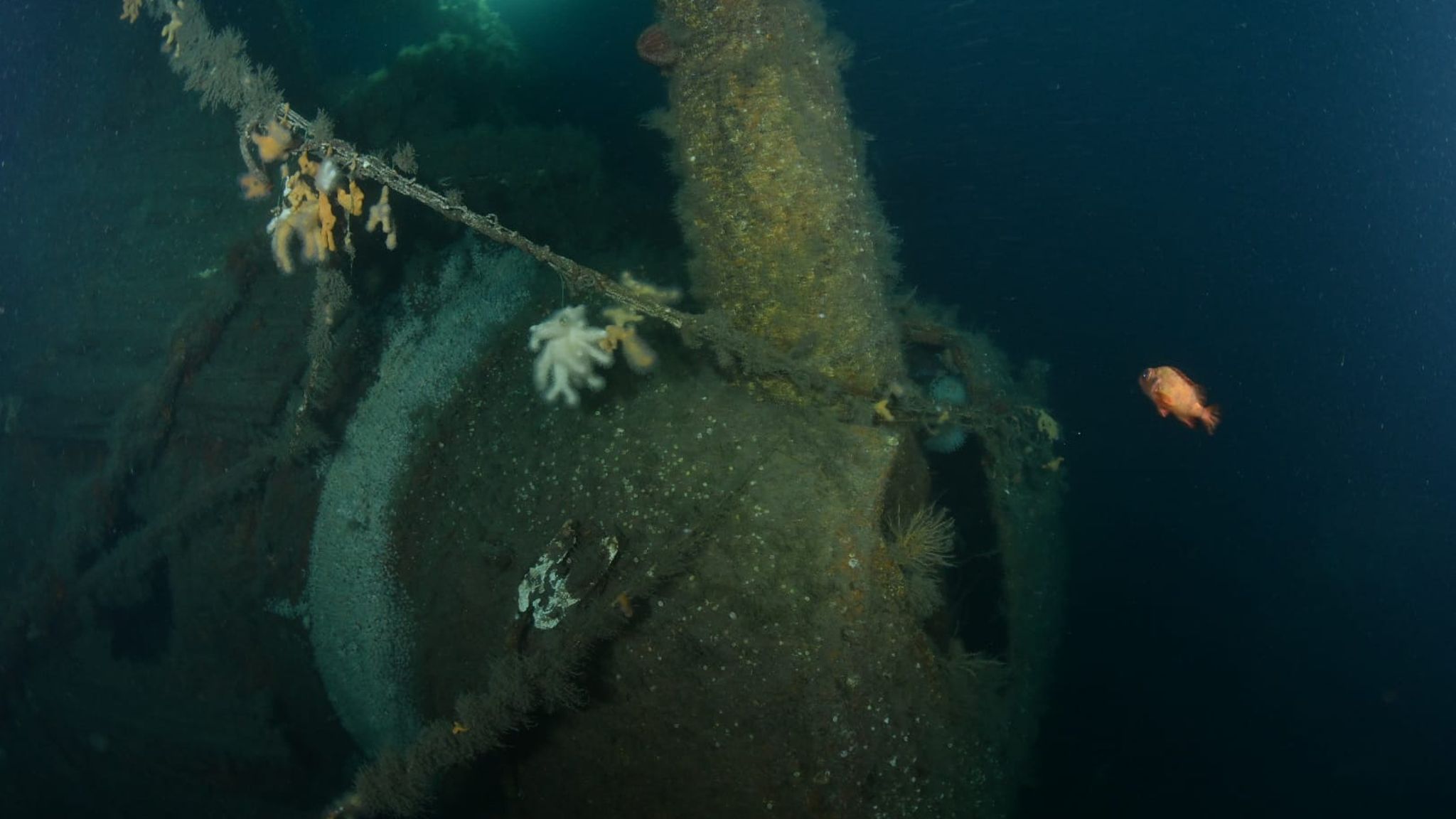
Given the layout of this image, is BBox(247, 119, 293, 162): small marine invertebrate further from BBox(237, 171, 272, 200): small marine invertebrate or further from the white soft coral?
the white soft coral

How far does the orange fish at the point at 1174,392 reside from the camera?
4520 millimetres

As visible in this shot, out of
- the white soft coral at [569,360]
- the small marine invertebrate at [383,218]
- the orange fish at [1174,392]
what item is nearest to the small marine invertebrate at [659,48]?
the white soft coral at [569,360]

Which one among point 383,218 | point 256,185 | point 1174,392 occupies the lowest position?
point 1174,392

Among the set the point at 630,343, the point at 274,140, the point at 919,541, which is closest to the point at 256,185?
the point at 274,140

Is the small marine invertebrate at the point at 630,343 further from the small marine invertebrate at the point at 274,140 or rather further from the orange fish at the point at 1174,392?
the orange fish at the point at 1174,392

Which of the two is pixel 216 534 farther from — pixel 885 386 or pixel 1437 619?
pixel 1437 619

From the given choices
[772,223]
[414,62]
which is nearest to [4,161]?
[414,62]

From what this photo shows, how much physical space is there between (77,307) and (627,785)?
7.21 m

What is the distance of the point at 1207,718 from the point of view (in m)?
4.86

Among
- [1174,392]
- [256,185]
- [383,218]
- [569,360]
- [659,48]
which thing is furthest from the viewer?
[256,185]

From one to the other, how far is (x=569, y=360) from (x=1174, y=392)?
4243 mm

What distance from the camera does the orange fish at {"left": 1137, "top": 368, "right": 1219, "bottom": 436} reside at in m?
4.52

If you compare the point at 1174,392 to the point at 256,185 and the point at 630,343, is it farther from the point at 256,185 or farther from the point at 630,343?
the point at 256,185

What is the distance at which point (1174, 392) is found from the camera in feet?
14.9
